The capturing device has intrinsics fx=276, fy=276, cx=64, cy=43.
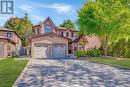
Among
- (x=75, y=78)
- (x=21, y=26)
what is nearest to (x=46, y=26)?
(x=21, y=26)

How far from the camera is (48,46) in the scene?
49812 millimetres

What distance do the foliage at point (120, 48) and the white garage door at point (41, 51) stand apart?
11.2 m

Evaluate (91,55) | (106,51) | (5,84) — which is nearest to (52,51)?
(91,55)

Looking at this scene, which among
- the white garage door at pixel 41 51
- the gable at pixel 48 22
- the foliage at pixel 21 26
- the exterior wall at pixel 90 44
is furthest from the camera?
the foliage at pixel 21 26

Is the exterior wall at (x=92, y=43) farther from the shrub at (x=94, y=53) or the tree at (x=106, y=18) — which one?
the tree at (x=106, y=18)

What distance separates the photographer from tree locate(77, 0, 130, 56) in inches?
1656

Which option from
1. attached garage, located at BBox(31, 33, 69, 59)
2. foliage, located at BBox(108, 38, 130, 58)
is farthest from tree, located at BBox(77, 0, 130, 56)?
attached garage, located at BBox(31, 33, 69, 59)

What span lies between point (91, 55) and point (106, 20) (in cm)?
869

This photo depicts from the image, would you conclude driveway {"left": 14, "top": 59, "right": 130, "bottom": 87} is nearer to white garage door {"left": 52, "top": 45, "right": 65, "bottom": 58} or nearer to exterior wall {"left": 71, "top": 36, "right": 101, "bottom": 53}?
white garage door {"left": 52, "top": 45, "right": 65, "bottom": 58}

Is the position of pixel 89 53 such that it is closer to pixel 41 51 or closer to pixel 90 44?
pixel 41 51

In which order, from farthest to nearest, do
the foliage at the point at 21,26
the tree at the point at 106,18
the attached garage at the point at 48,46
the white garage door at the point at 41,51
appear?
the foliage at the point at 21,26, the attached garage at the point at 48,46, the white garage door at the point at 41,51, the tree at the point at 106,18

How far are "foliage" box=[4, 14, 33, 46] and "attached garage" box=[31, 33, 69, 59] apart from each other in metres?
33.0

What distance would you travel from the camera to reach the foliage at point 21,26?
83.0 m

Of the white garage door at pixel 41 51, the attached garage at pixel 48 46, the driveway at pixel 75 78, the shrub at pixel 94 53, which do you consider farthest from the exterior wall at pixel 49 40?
the driveway at pixel 75 78
